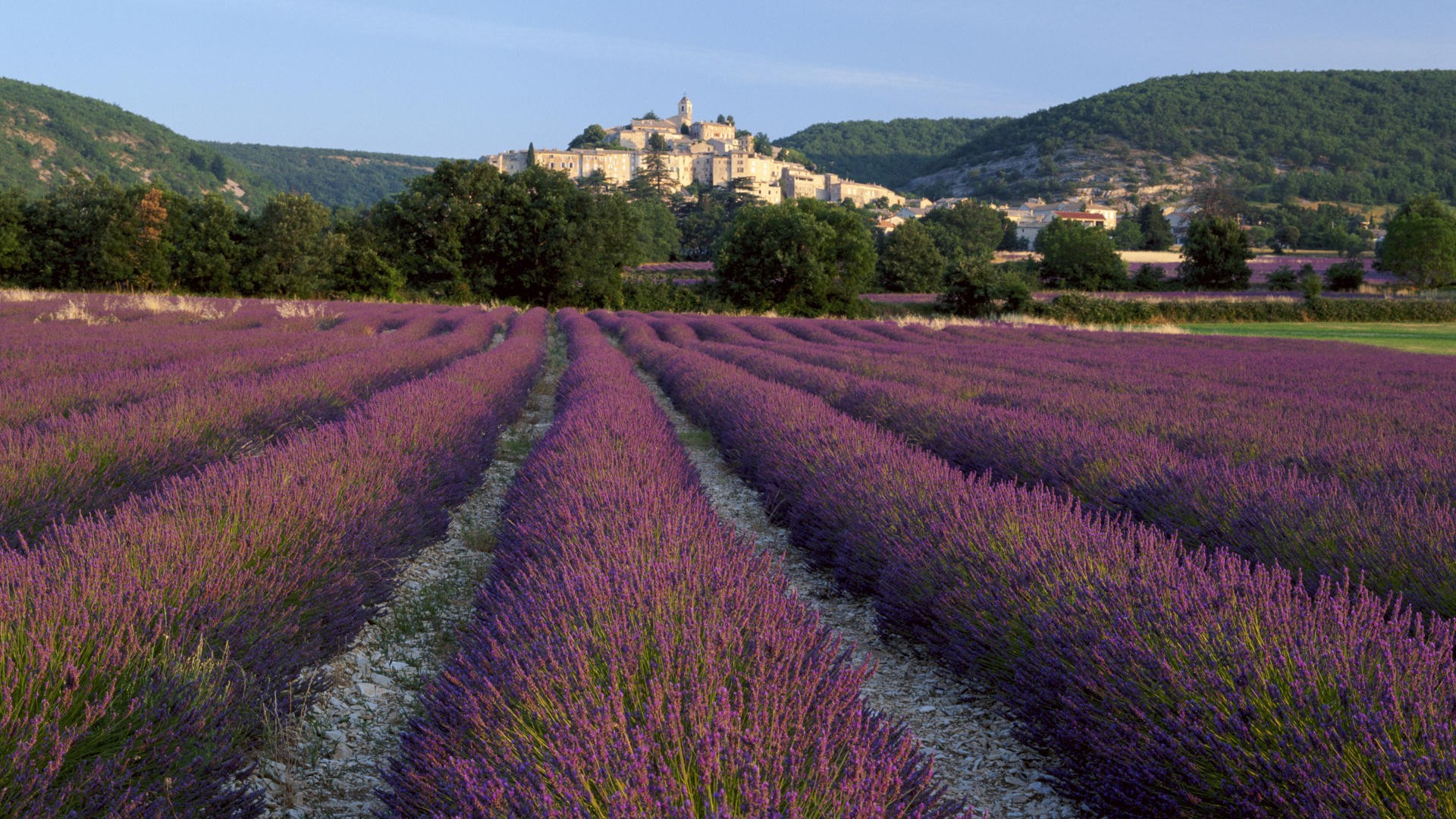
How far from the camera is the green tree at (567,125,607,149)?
14800 cm

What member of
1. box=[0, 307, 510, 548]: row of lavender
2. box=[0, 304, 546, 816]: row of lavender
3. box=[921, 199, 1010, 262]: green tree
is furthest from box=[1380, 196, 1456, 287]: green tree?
box=[0, 304, 546, 816]: row of lavender

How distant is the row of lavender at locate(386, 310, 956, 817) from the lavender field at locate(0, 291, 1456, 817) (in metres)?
0.01

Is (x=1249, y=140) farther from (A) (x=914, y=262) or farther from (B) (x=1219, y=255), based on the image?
(A) (x=914, y=262)

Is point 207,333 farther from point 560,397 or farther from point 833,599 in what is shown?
point 833,599

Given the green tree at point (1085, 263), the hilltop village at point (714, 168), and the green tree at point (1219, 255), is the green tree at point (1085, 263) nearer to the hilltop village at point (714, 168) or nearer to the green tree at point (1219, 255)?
the green tree at point (1219, 255)

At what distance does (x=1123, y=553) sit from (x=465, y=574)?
2.84 m

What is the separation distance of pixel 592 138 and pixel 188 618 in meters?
158

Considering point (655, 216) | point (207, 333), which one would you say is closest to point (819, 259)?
point (207, 333)

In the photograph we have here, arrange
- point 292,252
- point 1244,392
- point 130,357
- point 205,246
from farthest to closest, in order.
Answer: point 205,246, point 292,252, point 130,357, point 1244,392

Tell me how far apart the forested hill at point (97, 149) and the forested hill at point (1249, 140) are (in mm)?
107897

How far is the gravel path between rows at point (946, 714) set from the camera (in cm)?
212

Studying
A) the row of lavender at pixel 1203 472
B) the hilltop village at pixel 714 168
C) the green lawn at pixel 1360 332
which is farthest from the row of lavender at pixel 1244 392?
the hilltop village at pixel 714 168

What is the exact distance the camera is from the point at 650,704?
1.41 m

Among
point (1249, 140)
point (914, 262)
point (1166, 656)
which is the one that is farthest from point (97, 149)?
point (1249, 140)
